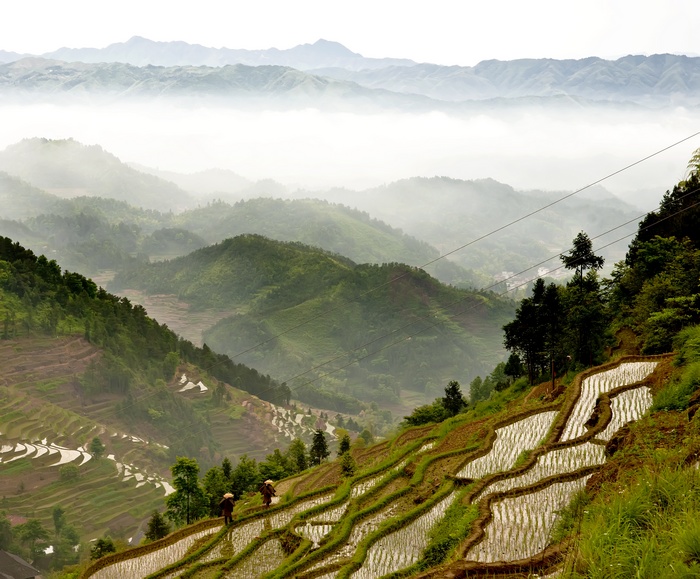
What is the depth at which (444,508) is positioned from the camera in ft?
50.7

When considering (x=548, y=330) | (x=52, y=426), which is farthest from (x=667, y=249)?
(x=52, y=426)

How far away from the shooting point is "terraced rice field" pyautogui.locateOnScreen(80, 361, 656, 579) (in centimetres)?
1259

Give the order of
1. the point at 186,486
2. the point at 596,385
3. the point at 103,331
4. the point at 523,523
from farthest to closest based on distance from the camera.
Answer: the point at 103,331, the point at 186,486, the point at 596,385, the point at 523,523

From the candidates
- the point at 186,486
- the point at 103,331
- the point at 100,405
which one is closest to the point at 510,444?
the point at 186,486

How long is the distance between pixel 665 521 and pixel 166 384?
11369cm

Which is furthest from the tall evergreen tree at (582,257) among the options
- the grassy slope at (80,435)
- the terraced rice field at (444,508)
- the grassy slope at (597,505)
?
the grassy slope at (80,435)

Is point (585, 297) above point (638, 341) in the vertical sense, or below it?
above

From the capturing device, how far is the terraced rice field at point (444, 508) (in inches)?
496

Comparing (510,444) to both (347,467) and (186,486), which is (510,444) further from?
(186,486)

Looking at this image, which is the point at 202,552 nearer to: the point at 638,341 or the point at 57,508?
the point at 638,341

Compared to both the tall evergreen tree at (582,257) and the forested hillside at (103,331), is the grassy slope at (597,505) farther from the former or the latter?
the forested hillside at (103,331)

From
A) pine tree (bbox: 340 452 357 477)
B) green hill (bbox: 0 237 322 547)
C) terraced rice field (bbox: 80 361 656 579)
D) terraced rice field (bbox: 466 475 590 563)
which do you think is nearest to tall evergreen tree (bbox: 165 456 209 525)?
pine tree (bbox: 340 452 357 477)

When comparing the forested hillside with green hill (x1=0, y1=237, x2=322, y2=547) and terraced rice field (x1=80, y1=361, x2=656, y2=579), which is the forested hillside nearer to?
green hill (x1=0, y1=237, x2=322, y2=547)

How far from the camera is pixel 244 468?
47688 millimetres
